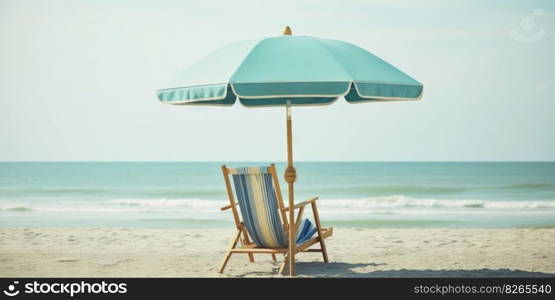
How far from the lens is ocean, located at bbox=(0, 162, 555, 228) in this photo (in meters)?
14.8

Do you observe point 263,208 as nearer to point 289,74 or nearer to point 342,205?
point 289,74

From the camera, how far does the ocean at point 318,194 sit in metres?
14.8

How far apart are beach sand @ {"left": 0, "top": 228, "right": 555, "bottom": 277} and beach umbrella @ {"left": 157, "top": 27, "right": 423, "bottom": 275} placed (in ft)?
3.72

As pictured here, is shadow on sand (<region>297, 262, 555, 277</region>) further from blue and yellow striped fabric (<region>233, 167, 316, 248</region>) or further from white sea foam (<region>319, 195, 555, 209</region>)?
white sea foam (<region>319, 195, 555, 209</region>)

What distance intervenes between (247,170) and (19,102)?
28792mm

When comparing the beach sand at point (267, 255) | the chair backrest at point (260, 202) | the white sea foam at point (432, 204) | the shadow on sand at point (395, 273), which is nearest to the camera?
the chair backrest at point (260, 202)

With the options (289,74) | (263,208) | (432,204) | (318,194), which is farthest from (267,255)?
(318,194)

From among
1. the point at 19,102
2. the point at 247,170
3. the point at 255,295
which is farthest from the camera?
the point at 19,102

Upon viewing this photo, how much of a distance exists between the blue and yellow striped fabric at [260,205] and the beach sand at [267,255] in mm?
422

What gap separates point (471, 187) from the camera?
25.7 metres

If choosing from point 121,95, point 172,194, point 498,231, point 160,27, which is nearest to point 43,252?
point 498,231

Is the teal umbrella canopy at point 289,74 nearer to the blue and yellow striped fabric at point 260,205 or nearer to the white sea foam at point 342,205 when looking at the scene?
the blue and yellow striped fabric at point 260,205

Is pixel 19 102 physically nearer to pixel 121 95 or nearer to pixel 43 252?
pixel 121 95

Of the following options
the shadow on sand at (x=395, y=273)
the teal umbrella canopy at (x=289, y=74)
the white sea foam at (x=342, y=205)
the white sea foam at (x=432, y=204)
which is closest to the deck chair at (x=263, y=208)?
the shadow on sand at (x=395, y=273)
